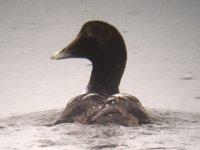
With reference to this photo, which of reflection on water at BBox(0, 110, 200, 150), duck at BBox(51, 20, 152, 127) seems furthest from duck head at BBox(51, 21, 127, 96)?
reflection on water at BBox(0, 110, 200, 150)

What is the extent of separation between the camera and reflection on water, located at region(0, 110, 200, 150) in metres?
6.20

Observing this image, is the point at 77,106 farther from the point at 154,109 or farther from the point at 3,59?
the point at 3,59

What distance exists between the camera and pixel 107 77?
688 centimetres

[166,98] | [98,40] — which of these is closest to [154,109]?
[166,98]

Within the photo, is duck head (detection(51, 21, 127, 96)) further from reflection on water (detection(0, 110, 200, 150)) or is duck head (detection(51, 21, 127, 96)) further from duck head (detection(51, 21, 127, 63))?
reflection on water (detection(0, 110, 200, 150))

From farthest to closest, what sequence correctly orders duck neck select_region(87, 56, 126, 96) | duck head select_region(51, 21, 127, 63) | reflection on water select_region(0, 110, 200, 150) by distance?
duck neck select_region(87, 56, 126, 96) → duck head select_region(51, 21, 127, 63) → reflection on water select_region(0, 110, 200, 150)

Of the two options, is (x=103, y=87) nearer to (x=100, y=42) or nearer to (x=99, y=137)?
(x=100, y=42)

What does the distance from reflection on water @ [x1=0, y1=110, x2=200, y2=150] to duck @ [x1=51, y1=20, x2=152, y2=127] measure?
0.21 ft

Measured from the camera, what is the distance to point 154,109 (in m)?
7.26

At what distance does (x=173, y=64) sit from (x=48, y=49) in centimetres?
144

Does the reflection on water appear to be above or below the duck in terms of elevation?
below

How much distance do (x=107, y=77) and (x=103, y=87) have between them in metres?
0.09

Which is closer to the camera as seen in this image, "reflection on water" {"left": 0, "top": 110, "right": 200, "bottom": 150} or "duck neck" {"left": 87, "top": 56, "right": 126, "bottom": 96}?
"reflection on water" {"left": 0, "top": 110, "right": 200, "bottom": 150}

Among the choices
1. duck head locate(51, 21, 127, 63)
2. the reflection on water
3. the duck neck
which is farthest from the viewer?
the duck neck
